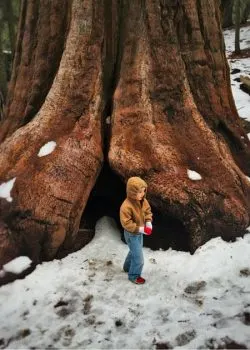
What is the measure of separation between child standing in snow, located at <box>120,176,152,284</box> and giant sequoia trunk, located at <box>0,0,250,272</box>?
1.76ft

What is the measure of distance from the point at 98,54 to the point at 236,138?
2.15 meters

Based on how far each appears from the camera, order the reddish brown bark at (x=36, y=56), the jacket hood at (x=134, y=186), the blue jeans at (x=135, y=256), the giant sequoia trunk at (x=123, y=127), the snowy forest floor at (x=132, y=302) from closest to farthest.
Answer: the snowy forest floor at (x=132, y=302), the jacket hood at (x=134, y=186), the blue jeans at (x=135, y=256), the giant sequoia trunk at (x=123, y=127), the reddish brown bark at (x=36, y=56)

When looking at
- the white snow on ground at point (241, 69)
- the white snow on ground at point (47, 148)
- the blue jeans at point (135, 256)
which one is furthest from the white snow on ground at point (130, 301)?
the white snow on ground at point (241, 69)

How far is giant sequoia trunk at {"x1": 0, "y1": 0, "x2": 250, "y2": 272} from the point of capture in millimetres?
4582

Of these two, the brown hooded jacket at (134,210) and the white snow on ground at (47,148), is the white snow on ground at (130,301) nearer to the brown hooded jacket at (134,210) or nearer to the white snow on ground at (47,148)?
the brown hooded jacket at (134,210)

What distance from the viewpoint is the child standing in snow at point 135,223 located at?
13.3 feet

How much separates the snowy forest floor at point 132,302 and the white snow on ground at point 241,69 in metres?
5.28

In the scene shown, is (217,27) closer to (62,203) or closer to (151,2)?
(151,2)

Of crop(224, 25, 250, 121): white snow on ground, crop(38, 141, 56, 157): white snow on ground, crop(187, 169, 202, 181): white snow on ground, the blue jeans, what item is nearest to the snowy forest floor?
the blue jeans

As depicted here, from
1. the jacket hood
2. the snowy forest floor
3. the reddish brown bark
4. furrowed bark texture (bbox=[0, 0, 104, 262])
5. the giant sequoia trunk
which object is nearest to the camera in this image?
the snowy forest floor

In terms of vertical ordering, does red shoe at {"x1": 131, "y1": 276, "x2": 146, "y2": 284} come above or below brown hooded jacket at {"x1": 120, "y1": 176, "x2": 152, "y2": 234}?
below

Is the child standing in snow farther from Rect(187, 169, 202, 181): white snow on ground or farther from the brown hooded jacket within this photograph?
Rect(187, 169, 202, 181): white snow on ground

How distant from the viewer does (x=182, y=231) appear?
473 centimetres

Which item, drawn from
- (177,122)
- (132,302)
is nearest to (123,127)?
(177,122)
